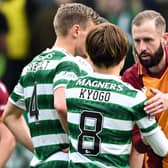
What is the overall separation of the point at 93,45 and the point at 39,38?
250 inches

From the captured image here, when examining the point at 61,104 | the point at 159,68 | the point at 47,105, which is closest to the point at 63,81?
the point at 61,104

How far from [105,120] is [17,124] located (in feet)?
4.74

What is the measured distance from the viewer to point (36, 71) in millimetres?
6863

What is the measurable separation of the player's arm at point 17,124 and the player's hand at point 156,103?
136cm

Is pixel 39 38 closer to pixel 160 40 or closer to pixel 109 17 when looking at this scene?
pixel 109 17

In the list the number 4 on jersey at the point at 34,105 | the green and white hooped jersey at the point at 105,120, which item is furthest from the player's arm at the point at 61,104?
the green and white hooped jersey at the point at 105,120

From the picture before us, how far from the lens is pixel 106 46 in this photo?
6109 millimetres

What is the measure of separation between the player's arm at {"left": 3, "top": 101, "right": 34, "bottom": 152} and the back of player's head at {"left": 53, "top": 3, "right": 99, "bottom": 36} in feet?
2.22

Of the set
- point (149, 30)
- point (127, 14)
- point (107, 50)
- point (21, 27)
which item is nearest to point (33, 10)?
point (21, 27)

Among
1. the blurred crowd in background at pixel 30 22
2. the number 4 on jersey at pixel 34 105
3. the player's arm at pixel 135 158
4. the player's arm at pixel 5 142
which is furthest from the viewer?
the blurred crowd in background at pixel 30 22

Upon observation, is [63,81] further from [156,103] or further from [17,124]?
[17,124]

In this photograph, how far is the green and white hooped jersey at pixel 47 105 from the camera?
6.76m

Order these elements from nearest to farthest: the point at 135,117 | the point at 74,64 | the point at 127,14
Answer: the point at 135,117
the point at 74,64
the point at 127,14

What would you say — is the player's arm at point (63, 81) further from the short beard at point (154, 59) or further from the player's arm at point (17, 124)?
the player's arm at point (17, 124)
